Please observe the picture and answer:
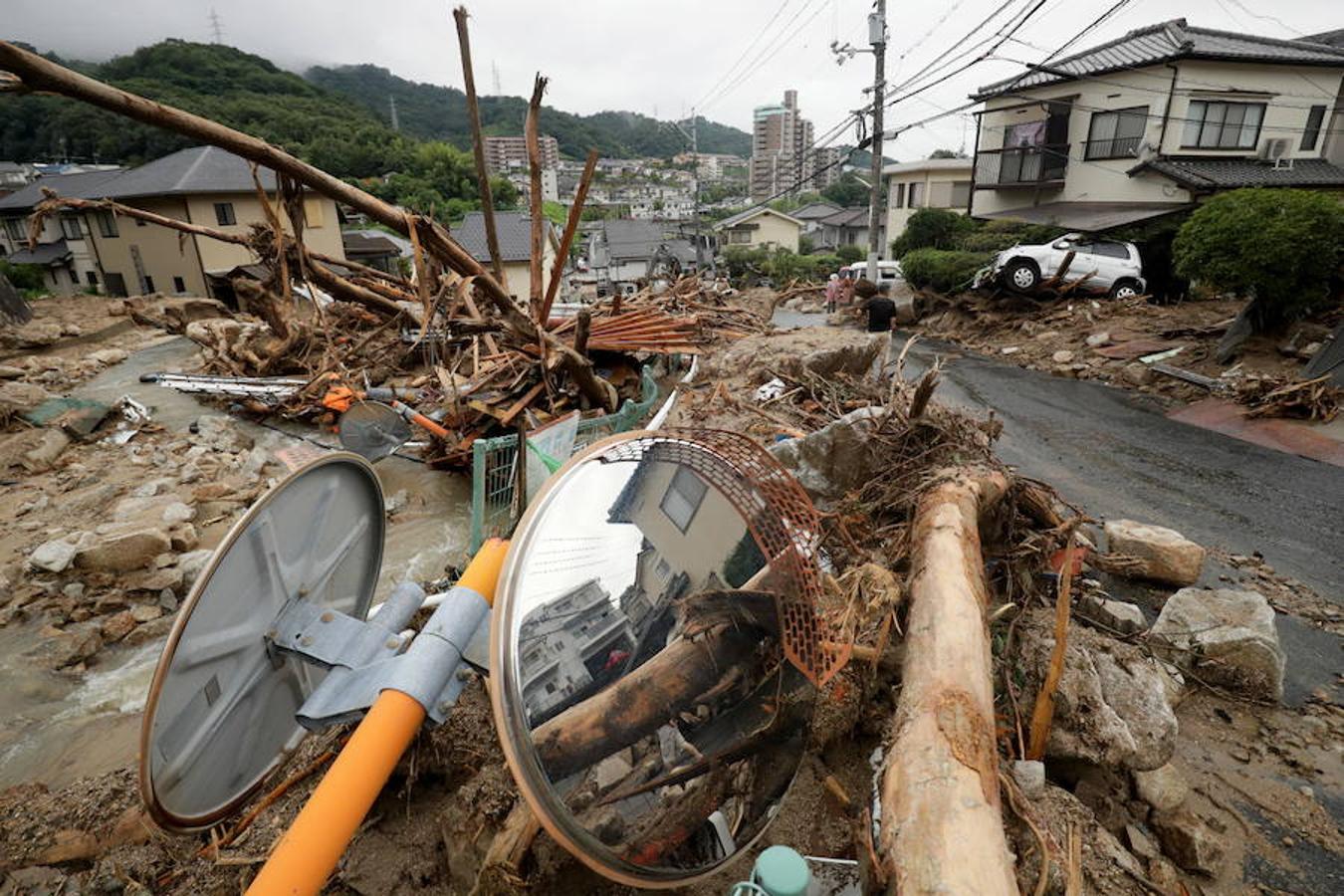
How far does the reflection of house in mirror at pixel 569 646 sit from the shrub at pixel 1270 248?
1243 cm

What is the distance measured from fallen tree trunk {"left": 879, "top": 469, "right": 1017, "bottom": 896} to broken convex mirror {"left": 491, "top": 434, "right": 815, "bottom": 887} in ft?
1.25

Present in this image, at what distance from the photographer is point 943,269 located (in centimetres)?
1856

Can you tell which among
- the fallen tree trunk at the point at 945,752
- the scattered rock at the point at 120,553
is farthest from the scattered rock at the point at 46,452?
the fallen tree trunk at the point at 945,752

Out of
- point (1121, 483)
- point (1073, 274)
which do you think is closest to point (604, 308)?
point (1121, 483)

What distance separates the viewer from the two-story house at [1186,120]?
1797 cm

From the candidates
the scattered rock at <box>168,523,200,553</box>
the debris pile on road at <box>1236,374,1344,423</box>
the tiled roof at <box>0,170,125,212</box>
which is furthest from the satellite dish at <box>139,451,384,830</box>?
the tiled roof at <box>0,170,125,212</box>

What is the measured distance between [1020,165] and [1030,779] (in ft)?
88.6

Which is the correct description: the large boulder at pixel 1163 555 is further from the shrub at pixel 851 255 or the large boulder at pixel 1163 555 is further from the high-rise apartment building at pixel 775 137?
the high-rise apartment building at pixel 775 137

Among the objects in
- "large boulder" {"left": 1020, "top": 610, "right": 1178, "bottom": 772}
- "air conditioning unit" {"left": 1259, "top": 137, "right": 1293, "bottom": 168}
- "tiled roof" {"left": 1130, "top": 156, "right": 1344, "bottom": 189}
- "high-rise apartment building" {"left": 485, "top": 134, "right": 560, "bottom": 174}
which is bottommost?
"large boulder" {"left": 1020, "top": 610, "right": 1178, "bottom": 772}

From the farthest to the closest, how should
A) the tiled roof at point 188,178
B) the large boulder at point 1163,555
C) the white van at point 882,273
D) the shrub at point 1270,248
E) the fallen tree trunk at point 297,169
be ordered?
the tiled roof at point 188,178 < the white van at point 882,273 < the shrub at point 1270,248 < the large boulder at point 1163,555 < the fallen tree trunk at point 297,169

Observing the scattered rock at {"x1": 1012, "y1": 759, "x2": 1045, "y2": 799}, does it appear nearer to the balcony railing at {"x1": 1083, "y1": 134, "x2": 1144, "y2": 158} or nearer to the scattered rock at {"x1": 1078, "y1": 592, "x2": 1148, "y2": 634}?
the scattered rock at {"x1": 1078, "y1": 592, "x2": 1148, "y2": 634}

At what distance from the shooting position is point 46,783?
3.44 meters

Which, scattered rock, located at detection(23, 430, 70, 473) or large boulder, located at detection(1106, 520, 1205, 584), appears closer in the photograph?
large boulder, located at detection(1106, 520, 1205, 584)

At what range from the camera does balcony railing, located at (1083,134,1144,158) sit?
19078 mm
